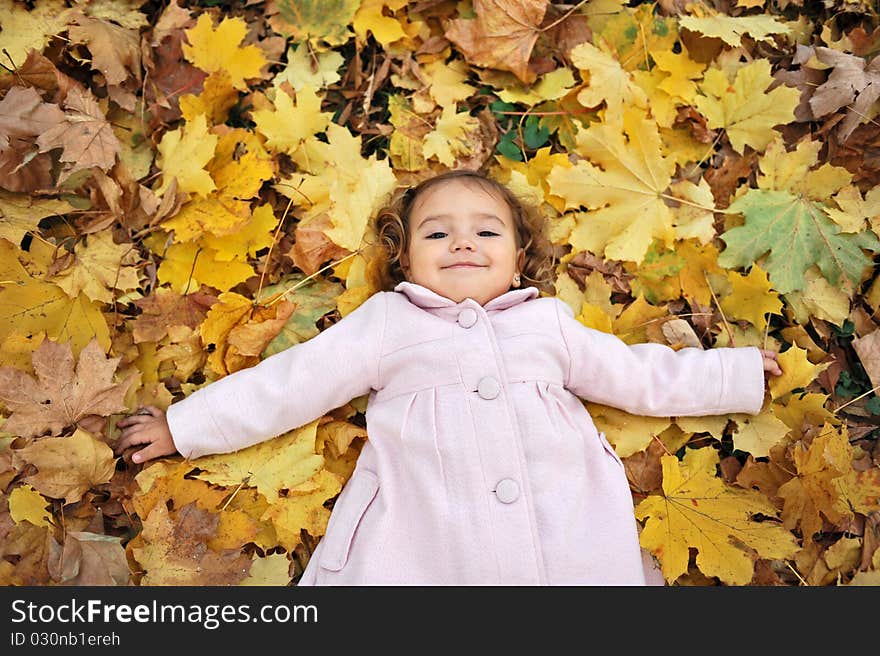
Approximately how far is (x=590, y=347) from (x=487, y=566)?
784mm

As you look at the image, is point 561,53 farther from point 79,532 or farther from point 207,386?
point 79,532

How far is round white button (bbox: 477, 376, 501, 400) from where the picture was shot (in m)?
2.50

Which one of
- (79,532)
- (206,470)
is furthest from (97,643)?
(206,470)

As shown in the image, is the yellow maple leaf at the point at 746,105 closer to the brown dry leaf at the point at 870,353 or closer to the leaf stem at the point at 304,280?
the brown dry leaf at the point at 870,353

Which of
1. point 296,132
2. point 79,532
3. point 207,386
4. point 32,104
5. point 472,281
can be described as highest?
point 32,104

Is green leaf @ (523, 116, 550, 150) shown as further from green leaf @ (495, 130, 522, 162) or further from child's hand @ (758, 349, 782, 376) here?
child's hand @ (758, 349, 782, 376)

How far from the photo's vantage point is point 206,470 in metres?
2.64

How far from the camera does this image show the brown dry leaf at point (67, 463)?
99.8 inches

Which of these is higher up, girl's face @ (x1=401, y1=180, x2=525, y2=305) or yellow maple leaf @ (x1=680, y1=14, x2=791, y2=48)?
yellow maple leaf @ (x1=680, y1=14, x2=791, y2=48)

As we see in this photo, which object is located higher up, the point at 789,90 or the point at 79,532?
the point at 789,90

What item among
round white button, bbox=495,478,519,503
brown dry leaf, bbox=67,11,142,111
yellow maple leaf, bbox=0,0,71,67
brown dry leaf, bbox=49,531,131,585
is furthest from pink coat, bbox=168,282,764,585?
yellow maple leaf, bbox=0,0,71,67

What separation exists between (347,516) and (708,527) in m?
1.12

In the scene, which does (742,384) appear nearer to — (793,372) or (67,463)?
(793,372)

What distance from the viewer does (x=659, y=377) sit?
272 cm
